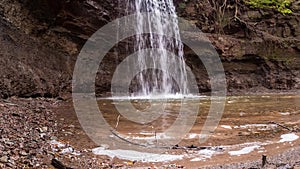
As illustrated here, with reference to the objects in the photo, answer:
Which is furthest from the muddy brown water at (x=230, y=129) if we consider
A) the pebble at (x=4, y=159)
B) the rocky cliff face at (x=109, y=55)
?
the rocky cliff face at (x=109, y=55)

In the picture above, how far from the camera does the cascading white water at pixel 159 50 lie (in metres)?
11.0

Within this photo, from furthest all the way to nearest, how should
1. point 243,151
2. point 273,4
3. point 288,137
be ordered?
1. point 273,4
2. point 288,137
3. point 243,151

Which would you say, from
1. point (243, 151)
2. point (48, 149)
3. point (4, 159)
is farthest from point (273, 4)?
point (4, 159)

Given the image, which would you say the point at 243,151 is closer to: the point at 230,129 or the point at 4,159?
the point at 230,129

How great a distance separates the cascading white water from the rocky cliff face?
0.57 meters

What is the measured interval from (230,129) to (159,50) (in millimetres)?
6143

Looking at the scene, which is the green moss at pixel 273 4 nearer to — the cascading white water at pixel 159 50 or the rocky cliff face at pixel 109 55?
the rocky cliff face at pixel 109 55

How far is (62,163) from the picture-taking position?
363cm

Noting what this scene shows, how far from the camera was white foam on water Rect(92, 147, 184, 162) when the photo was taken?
13.3 ft

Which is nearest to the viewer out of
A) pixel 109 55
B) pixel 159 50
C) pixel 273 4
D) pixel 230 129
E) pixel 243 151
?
pixel 243 151

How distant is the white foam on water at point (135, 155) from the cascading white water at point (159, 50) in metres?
6.65

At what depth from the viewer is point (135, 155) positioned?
4.17m

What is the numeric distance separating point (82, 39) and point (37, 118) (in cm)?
534

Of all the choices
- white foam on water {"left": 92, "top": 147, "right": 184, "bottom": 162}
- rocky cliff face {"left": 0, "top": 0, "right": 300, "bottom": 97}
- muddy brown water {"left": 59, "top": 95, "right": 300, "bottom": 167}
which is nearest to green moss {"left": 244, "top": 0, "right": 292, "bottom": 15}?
rocky cliff face {"left": 0, "top": 0, "right": 300, "bottom": 97}
